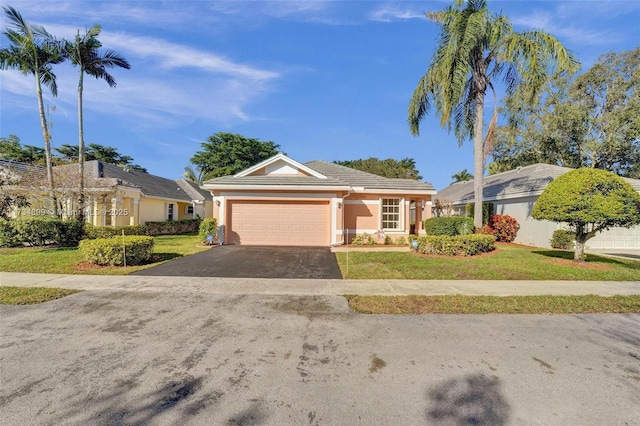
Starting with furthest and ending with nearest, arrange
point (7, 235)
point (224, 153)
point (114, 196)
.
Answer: point (224, 153), point (114, 196), point (7, 235)

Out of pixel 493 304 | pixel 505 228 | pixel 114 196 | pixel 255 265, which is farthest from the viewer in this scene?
pixel 114 196

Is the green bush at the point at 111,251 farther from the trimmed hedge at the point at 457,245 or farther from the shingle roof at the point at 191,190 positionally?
the shingle roof at the point at 191,190

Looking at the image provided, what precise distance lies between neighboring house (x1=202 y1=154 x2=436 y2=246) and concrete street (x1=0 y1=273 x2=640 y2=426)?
943cm

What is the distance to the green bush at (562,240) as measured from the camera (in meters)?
13.6

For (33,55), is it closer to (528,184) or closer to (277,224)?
(277,224)

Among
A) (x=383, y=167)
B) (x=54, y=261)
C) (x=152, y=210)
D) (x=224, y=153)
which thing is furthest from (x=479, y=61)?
(x=224, y=153)

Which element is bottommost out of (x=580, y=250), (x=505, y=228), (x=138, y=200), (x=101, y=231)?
(x=580, y=250)

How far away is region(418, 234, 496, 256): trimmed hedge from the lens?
11.4 m

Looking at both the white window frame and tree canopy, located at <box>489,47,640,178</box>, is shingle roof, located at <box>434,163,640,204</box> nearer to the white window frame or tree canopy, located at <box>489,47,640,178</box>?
tree canopy, located at <box>489,47,640,178</box>

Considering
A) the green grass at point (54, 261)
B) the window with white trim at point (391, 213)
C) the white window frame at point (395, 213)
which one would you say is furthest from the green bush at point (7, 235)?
the window with white trim at point (391, 213)

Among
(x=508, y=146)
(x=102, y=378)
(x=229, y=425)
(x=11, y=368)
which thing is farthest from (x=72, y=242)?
(x=508, y=146)

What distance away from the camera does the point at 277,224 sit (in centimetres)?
1534

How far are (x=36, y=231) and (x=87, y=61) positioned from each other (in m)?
8.79

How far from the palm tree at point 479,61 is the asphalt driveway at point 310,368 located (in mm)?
10067
